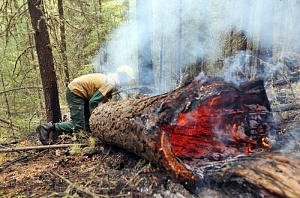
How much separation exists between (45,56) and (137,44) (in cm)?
752

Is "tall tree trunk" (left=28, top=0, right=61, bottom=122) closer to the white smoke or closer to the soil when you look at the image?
the soil

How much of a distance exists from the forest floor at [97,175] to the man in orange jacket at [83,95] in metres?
0.88

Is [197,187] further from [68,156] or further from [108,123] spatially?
[68,156]

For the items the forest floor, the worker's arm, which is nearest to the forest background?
the worker's arm

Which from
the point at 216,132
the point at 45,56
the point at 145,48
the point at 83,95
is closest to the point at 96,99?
the point at 83,95

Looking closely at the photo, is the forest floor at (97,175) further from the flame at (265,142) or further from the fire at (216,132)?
the fire at (216,132)

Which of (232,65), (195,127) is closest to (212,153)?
(195,127)

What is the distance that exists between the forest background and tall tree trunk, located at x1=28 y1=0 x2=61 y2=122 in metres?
0.03

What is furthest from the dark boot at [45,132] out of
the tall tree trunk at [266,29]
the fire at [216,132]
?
the tall tree trunk at [266,29]

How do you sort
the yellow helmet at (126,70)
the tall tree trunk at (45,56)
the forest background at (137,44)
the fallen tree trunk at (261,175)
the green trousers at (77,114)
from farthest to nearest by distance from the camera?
the forest background at (137,44) < the yellow helmet at (126,70) < the green trousers at (77,114) < the tall tree trunk at (45,56) < the fallen tree trunk at (261,175)

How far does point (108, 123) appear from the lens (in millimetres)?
3600

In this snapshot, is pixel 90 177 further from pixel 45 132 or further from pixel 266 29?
pixel 266 29

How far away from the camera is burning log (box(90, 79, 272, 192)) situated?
247cm

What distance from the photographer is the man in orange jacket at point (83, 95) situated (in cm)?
492
